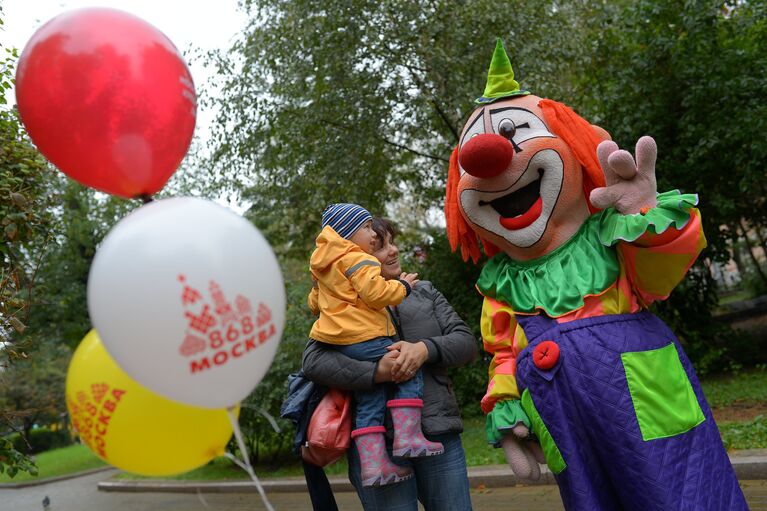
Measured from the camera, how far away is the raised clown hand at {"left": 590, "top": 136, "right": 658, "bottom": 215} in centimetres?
264

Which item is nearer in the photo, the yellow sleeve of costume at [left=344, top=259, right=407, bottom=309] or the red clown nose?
the yellow sleeve of costume at [left=344, top=259, right=407, bottom=309]

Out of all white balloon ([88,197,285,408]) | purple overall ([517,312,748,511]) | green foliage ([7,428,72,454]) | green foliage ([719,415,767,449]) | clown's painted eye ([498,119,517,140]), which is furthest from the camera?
green foliage ([7,428,72,454])

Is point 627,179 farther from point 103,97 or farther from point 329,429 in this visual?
point 103,97

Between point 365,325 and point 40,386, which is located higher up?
point 365,325

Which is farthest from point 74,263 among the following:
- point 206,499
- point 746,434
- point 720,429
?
point 746,434

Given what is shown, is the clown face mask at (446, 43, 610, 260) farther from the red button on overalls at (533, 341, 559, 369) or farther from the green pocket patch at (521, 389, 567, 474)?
the green pocket patch at (521, 389, 567, 474)

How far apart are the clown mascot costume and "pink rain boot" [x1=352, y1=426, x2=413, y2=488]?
472 millimetres

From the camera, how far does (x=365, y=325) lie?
8.95ft

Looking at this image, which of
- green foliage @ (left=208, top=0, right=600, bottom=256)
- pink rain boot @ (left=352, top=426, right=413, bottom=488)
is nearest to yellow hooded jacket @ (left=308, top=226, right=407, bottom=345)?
pink rain boot @ (left=352, top=426, right=413, bottom=488)

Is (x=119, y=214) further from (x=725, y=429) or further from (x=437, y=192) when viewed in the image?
(x=725, y=429)

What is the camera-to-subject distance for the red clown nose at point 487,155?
2.76 m

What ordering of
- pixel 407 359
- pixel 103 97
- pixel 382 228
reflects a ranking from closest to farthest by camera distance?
Result: pixel 103 97, pixel 407 359, pixel 382 228

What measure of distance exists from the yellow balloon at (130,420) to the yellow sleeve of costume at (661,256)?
1666 mm

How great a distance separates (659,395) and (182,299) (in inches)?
69.1
